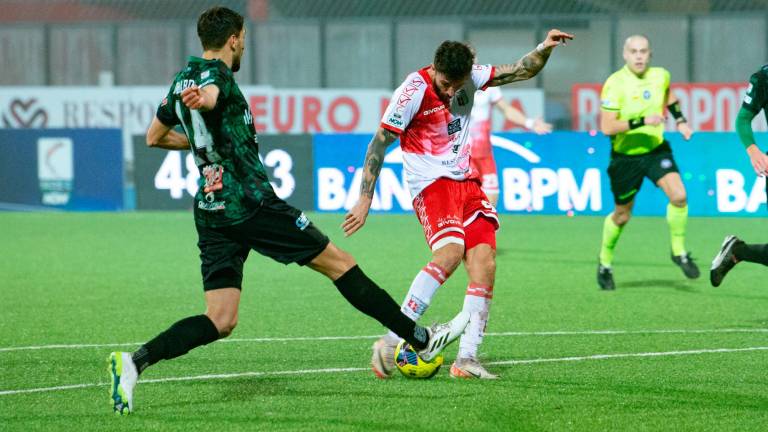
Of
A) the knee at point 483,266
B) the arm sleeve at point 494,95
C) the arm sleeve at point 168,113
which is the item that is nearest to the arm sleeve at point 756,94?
the knee at point 483,266

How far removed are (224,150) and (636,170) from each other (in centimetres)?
613

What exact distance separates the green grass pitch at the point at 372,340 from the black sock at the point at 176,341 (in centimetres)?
26

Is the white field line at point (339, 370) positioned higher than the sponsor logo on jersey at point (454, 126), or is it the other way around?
the sponsor logo on jersey at point (454, 126)

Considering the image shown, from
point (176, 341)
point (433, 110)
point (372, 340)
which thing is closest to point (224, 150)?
point (176, 341)

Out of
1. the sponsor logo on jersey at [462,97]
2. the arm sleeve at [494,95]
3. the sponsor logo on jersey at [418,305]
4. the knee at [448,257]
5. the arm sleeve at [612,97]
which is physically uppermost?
the arm sleeve at [494,95]

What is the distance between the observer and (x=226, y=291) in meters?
6.67

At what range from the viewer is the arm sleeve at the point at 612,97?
1182 cm

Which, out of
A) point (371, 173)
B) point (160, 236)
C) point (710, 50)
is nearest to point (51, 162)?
point (160, 236)

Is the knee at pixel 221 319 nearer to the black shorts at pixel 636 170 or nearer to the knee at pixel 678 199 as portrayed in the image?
the black shorts at pixel 636 170

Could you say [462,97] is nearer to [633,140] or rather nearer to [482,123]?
[633,140]

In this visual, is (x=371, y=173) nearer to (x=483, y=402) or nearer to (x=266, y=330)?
(x=483, y=402)

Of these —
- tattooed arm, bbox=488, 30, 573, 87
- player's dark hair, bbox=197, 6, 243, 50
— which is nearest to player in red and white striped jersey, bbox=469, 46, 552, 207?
tattooed arm, bbox=488, 30, 573, 87

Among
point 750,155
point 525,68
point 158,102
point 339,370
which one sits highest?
point 158,102

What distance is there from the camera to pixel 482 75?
7574 mm
